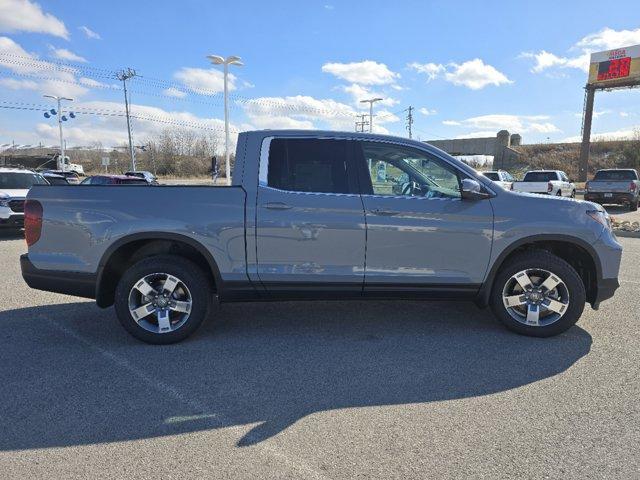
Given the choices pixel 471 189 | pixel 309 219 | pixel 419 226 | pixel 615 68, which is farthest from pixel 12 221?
pixel 615 68

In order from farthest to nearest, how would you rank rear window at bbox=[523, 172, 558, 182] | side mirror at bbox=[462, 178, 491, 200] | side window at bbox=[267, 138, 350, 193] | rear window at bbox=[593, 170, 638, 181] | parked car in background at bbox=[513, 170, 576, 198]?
rear window at bbox=[523, 172, 558, 182] < parked car in background at bbox=[513, 170, 576, 198] < rear window at bbox=[593, 170, 638, 181] < side window at bbox=[267, 138, 350, 193] < side mirror at bbox=[462, 178, 491, 200]

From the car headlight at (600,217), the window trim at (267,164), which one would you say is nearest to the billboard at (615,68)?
the car headlight at (600,217)

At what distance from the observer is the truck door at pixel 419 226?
13.6ft

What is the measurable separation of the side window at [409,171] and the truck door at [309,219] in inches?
9.4

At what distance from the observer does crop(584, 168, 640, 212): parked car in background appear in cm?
1858

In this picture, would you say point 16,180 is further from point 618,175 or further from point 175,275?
point 618,175

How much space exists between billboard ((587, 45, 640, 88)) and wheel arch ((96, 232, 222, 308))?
1860 inches

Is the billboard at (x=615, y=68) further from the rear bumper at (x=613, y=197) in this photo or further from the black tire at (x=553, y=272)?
the black tire at (x=553, y=272)

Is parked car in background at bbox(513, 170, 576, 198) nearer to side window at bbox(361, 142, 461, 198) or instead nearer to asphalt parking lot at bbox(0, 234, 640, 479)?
asphalt parking lot at bbox(0, 234, 640, 479)

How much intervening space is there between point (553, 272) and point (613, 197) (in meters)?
17.7

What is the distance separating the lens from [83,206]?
4.12 metres

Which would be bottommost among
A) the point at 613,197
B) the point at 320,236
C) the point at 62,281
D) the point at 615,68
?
the point at 62,281

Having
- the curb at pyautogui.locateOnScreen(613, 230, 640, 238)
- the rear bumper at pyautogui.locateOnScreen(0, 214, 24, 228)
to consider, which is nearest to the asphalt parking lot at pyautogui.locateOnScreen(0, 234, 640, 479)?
the rear bumper at pyautogui.locateOnScreen(0, 214, 24, 228)

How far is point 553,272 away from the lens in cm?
432
